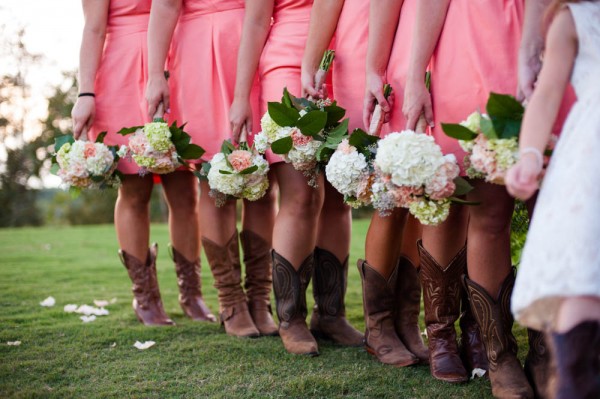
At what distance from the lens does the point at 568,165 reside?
5.46 feet

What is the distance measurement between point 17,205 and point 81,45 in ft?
53.7

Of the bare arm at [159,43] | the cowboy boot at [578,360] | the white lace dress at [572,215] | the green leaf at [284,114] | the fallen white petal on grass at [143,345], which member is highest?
the bare arm at [159,43]

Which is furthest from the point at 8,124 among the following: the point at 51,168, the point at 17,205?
the point at 51,168

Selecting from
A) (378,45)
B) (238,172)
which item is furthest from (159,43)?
(378,45)

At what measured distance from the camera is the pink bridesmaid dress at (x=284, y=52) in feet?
9.75

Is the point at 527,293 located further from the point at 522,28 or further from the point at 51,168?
the point at 51,168

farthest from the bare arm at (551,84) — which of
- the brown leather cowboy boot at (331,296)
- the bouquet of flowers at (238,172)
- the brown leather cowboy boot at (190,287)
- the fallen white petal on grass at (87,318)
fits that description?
the fallen white petal on grass at (87,318)

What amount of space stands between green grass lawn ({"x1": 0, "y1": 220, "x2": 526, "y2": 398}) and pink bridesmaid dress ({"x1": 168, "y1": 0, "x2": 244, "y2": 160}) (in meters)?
0.98

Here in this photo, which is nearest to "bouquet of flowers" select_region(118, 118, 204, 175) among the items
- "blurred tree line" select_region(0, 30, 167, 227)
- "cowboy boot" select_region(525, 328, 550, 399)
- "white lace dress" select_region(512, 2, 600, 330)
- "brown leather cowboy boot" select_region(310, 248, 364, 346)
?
"brown leather cowboy boot" select_region(310, 248, 364, 346)

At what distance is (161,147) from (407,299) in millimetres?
1390

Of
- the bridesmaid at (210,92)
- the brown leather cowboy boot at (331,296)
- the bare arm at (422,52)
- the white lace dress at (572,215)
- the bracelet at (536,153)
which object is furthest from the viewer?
the bridesmaid at (210,92)

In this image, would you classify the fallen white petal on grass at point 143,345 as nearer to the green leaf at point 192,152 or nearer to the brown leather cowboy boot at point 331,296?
the brown leather cowboy boot at point 331,296

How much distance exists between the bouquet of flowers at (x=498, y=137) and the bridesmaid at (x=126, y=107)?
2.02m

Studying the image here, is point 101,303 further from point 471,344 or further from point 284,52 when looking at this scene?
point 471,344
